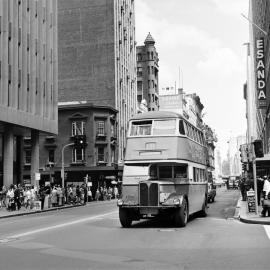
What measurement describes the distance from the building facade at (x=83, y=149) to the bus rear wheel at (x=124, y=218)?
45.8m

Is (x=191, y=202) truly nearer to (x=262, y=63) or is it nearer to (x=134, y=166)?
(x=134, y=166)

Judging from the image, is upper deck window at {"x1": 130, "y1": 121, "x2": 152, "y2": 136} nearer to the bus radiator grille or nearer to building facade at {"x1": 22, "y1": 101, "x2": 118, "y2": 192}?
the bus radiator grille

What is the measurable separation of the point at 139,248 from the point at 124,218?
6301 mm

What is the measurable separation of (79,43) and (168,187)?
59901mm

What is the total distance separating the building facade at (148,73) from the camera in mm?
100000

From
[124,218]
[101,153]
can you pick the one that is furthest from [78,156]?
[124,218]

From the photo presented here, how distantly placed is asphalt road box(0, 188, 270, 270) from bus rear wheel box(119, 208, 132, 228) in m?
0.41

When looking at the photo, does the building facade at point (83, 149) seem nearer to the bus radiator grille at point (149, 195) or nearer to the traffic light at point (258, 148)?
the traffic light at point (258, 148)

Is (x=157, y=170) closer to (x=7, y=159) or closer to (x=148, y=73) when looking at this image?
(x=7, y=159)

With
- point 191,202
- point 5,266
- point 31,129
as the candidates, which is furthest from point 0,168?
point 5,266

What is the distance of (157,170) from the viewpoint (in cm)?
1947

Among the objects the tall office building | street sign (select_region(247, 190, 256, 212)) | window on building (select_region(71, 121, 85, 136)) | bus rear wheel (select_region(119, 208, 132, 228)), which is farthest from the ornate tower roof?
bus rear wheel (select_region(119, 208, 132, 228))

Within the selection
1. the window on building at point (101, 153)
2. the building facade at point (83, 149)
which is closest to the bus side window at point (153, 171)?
the building facade at point (83, 149)

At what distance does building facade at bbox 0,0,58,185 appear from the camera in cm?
4003
